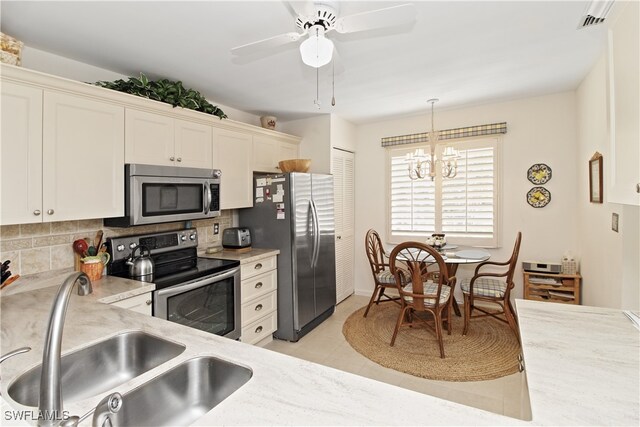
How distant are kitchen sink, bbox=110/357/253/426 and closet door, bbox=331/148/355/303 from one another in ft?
10.3

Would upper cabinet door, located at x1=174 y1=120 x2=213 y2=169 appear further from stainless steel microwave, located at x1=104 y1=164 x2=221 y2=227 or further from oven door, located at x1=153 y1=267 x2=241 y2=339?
oven door, located at x1=153 y1=267 x2=241 y2=339

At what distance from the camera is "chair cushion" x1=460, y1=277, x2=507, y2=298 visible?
3.07 meters

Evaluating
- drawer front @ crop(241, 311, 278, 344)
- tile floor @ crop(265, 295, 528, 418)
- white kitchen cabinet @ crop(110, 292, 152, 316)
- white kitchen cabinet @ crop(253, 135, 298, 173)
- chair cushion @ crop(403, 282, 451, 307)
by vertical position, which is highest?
white kitchen cabinet @ crop(253, 135, 298, 173)

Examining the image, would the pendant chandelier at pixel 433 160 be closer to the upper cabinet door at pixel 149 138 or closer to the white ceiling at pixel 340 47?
the white ceiling at pixel 340 47

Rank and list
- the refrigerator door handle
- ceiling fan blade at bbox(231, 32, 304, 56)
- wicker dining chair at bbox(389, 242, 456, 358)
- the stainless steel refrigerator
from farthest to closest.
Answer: the refrigerator door handle
the stainless steel refrigerator
wicker dining chair at bbox(389, 242, 456, 358)
ceiling fan blade at bbox(231, 32, 304, 56)

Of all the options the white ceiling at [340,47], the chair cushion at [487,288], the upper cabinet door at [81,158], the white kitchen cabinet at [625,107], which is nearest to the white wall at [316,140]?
the white ceiling at [340,47]

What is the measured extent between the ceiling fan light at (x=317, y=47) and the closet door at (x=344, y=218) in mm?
2516

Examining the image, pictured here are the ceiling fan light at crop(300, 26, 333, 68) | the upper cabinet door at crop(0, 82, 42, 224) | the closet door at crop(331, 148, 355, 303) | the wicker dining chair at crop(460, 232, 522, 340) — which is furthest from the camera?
the closet door at crop(331, 148, 355, 303)

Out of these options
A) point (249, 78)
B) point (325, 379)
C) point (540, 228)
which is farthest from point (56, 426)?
point (540, 228)

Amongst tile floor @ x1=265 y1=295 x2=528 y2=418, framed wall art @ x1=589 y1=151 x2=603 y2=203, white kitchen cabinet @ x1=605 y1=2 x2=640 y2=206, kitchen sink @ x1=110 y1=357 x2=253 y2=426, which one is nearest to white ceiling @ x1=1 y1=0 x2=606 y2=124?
white kitchen cabinet @ x1=605 y1=2 x2=640 y2=206

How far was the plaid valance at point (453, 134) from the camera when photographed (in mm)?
3715

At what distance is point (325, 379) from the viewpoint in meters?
0.97

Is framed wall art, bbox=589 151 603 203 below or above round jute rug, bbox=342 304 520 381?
above

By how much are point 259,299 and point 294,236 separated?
0.68 m
